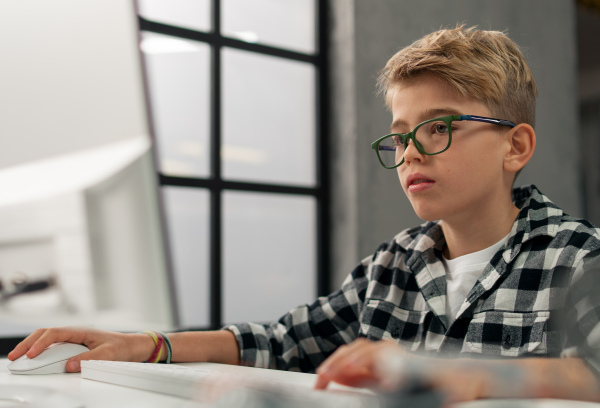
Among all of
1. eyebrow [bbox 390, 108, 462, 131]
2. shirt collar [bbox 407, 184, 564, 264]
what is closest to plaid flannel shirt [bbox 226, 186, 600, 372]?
shirt collar [bbox 407, 184, 564, 264]

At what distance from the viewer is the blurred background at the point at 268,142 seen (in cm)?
200

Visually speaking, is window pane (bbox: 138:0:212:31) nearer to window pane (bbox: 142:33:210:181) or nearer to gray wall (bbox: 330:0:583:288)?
window pane (bbox: 142:33:210:181)

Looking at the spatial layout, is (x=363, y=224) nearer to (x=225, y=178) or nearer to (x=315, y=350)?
(x=225, y=178)

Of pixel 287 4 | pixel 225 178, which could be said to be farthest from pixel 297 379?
pixel 287 4

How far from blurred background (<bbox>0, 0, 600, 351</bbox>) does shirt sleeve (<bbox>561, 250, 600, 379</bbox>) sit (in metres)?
1.66

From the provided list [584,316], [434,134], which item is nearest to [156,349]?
[434,134]

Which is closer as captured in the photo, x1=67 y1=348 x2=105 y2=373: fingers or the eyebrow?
x1=67 y1=348 x2=105 y2=373: fingers

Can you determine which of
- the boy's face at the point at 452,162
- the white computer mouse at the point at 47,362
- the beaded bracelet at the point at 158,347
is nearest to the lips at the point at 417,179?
the boy's face at the point at 452,162

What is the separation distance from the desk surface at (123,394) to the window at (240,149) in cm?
124

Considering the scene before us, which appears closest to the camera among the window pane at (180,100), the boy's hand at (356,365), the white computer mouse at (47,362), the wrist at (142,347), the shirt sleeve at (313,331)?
the boy's hand at (356,365)

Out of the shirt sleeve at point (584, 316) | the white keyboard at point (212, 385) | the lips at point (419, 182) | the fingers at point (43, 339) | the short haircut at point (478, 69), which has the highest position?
the short haircut at point (478, 69)

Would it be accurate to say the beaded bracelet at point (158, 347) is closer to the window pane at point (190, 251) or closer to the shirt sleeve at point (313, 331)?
the shirt sleeve at point (313, 331)

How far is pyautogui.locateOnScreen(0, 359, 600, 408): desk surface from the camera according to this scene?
46 cm

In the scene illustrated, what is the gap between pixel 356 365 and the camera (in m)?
0.48
